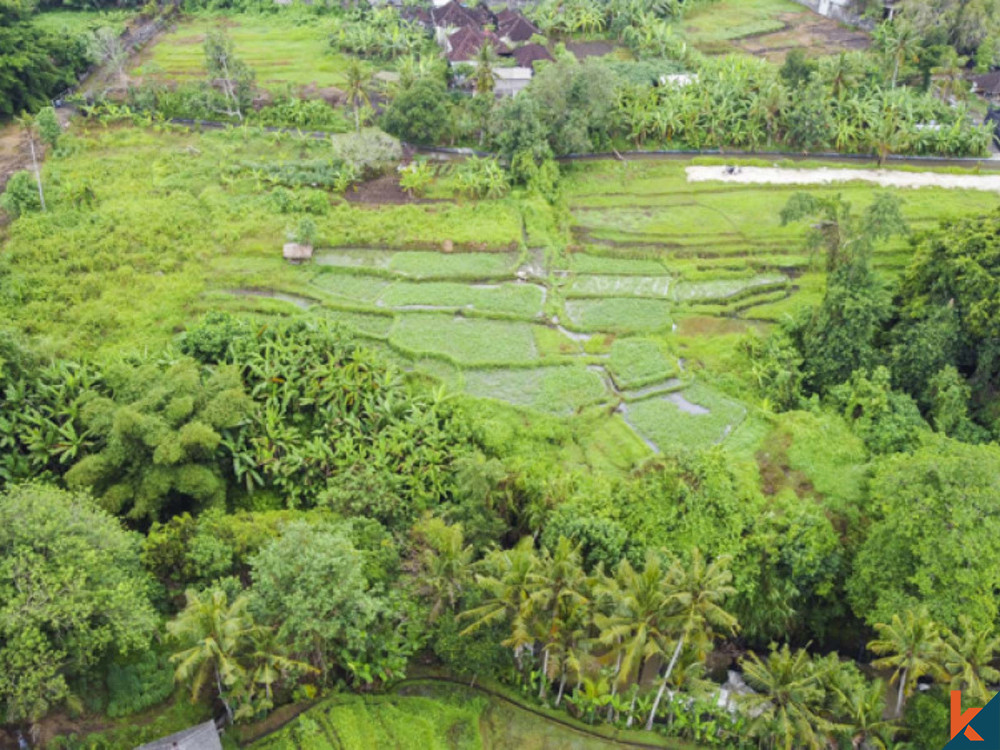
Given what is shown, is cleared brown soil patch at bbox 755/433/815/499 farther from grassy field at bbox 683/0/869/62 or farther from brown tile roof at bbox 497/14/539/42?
grassy field at bbox 683/0/869/62

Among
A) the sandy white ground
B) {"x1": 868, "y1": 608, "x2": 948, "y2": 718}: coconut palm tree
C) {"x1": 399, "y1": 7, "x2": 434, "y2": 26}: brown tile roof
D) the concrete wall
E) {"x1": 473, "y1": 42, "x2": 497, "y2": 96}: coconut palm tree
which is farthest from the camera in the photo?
the concrete wall

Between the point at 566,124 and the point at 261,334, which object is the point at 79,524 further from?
the point at 566,124

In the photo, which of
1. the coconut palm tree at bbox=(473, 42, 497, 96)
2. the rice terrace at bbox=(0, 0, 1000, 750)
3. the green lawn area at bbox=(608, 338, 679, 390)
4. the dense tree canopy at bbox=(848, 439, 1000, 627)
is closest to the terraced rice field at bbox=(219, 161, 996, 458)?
the green lawn area at bbox=(608, 338, 679, 390)

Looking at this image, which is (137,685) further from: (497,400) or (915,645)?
(915,645)

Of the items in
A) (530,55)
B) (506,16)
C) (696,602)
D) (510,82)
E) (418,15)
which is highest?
(506,16)

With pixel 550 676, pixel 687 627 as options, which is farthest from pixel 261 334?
pixel 687 627

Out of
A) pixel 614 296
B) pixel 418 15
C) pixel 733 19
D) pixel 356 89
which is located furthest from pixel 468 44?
pixel 614 296
